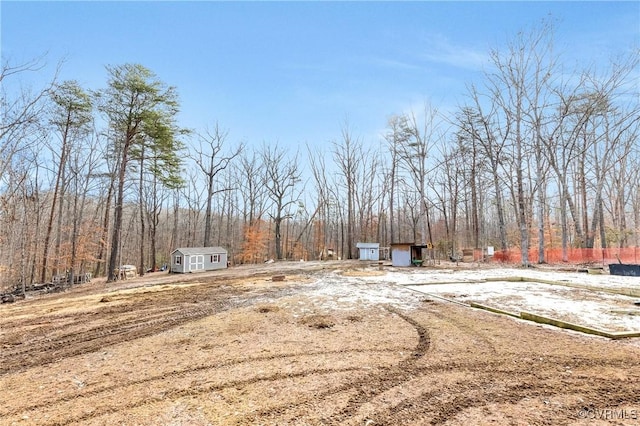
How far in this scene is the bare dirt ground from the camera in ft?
8.33

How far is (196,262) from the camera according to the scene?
2131 centimetres

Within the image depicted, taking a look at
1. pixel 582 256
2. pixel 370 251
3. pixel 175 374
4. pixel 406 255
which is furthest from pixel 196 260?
pixel 582 256

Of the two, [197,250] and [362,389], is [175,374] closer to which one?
[362,389]

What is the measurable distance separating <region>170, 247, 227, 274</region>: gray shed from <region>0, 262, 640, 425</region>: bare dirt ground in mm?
14777

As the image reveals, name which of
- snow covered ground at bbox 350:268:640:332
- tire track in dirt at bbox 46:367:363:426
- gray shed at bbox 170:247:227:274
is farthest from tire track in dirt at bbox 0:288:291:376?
gray shed at bbox 170:247:227:274

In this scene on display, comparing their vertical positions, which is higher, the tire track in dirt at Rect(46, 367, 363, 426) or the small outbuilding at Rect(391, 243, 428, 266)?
the small outbuilding at Rect(391, 243, 428, 266)

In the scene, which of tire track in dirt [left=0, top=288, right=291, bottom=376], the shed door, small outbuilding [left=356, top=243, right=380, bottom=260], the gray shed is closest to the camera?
tire track in dirt [left=0, top=288, right=291, bottom=376]

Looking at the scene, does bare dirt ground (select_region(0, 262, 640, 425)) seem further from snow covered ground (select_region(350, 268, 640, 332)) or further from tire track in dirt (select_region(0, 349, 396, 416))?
snow covered ground (select_region(350, 268, 640, 332))

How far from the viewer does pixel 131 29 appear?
993 centimetres

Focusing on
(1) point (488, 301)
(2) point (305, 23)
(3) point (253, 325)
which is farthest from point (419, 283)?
(2) point (305, 23)

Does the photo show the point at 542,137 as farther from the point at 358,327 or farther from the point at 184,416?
the point at 184,416

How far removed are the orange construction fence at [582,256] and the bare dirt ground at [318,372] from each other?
15.0 m

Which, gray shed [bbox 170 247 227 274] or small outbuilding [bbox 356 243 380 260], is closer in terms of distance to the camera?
gray shed [bbox 170 247 227 274]

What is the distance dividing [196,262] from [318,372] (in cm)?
2016
